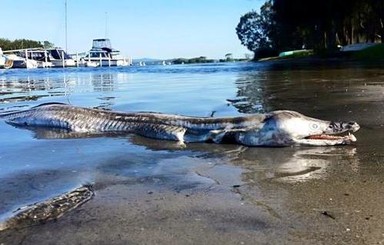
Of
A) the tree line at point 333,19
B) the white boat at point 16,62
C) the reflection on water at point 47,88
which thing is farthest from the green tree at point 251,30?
the reflection on water at point 47,88

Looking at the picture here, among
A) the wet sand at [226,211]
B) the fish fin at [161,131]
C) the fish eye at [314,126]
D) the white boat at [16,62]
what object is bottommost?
the wet sand at [226,211]

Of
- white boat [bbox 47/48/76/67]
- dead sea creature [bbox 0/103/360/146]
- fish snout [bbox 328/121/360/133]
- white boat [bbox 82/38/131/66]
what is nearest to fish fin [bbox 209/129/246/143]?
dead sea creature [bbox 0/103/360/146]

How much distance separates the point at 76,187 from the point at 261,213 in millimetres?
1621

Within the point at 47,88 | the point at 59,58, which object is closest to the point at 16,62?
the point at 59,58

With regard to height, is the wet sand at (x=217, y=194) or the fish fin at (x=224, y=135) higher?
the fish fin at (x=224, y=135)

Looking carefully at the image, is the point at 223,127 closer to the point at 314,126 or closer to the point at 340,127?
the point at 314,126

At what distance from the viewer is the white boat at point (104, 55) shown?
105 m

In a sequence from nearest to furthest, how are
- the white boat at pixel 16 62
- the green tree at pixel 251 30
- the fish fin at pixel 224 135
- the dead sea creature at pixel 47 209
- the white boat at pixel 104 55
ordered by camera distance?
the dead sea creature at pixel 47 209
the fish fin at pixel 224 135
the white boat at pixel 16 62
the white boat at pixel 104 55
the green tree at pixel 251 30

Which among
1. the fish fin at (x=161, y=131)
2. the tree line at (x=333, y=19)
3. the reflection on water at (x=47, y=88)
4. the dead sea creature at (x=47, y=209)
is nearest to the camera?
the dead sea creature at (x=47, y=209)

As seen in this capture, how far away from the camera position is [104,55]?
108 metres

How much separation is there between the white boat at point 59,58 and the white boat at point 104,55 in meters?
3.33

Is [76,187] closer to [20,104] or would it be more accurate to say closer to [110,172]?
[110,172]

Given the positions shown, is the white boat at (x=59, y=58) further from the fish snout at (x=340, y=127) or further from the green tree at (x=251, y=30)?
the fish snout at (x=340, y=127)

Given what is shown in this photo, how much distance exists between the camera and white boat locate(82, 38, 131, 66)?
4126 inches
